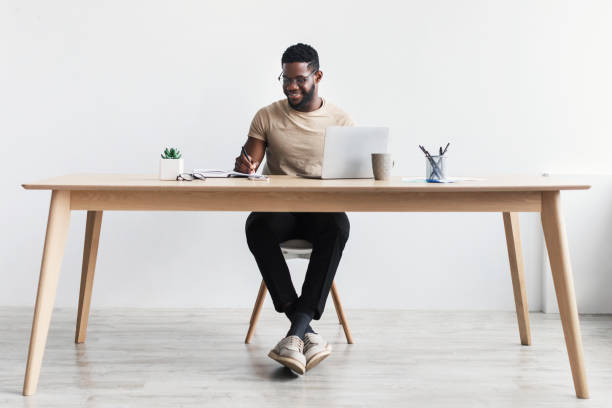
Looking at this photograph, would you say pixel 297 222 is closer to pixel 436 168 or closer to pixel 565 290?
pixel 436 168

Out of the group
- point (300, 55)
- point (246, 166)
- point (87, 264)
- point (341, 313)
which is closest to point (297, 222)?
point (246, 166)

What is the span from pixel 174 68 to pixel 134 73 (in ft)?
0.63

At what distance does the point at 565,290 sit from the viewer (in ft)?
6.05

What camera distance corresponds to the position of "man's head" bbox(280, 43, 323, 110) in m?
2.47

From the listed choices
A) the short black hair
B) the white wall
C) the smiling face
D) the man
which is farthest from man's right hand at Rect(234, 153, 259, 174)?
the white wall

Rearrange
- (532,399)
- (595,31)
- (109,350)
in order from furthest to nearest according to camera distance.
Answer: (595,31) < (109,350) < (532,399)

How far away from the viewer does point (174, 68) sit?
3002 millimetres

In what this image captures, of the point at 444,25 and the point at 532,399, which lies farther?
the point at 444,25

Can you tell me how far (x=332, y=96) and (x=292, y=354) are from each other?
1436 millimetres

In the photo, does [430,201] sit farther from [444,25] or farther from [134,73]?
[134,73]

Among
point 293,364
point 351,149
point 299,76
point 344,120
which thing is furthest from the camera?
point 344,120

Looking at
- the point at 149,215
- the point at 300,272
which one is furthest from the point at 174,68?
the point at 300,272

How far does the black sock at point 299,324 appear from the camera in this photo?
2.07 m

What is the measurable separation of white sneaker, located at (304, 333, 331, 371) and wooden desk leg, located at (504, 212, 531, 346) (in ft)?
2.64
